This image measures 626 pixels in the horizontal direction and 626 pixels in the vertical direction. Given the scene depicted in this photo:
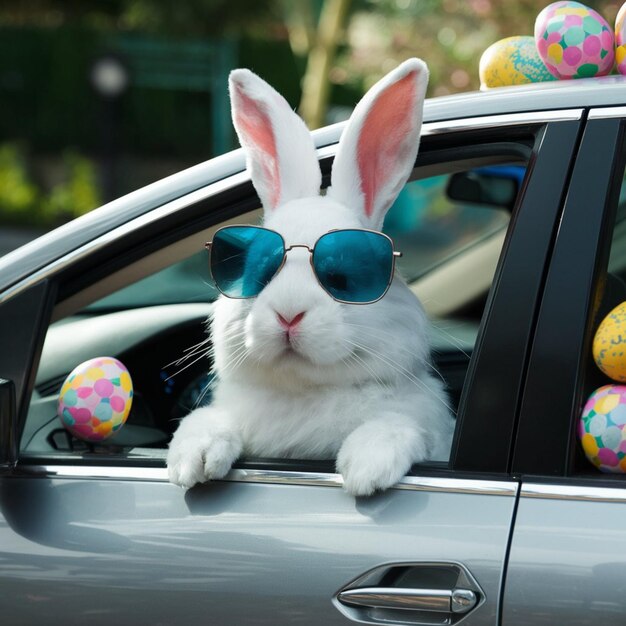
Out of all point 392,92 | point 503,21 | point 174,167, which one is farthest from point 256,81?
point 174,167

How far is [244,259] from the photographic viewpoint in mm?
1933

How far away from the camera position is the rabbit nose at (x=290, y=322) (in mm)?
1877

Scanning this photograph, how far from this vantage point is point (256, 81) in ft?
6.81

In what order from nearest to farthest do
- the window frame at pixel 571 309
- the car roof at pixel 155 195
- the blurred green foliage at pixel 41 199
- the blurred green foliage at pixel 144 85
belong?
the window frame at pixel 571 309 < the car roof at pixel 155 195 < the blurred green foliage at pixel 41 199 < the blurred green foliage at pixel 144 85

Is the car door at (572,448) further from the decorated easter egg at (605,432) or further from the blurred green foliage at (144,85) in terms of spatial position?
the blurred green foliage at (144,85)

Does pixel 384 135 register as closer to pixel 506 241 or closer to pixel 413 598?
pixel 506 241

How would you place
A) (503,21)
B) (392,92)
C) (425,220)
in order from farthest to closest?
(425,220) < (503,21) < (392,92)

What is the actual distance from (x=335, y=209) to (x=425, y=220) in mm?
11419

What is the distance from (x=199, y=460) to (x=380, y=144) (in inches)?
27.1

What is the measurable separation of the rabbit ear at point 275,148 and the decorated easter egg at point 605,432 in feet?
2.25

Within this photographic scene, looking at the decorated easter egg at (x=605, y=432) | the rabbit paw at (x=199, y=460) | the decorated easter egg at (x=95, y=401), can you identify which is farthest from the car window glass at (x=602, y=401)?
the decorated easter egg at (x=95, y=401)

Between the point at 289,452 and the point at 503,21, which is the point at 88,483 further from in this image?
the point at 503,21

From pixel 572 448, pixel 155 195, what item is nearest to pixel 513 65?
pixel 155 195

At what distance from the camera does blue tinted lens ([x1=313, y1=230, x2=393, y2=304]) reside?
6.15 ft
